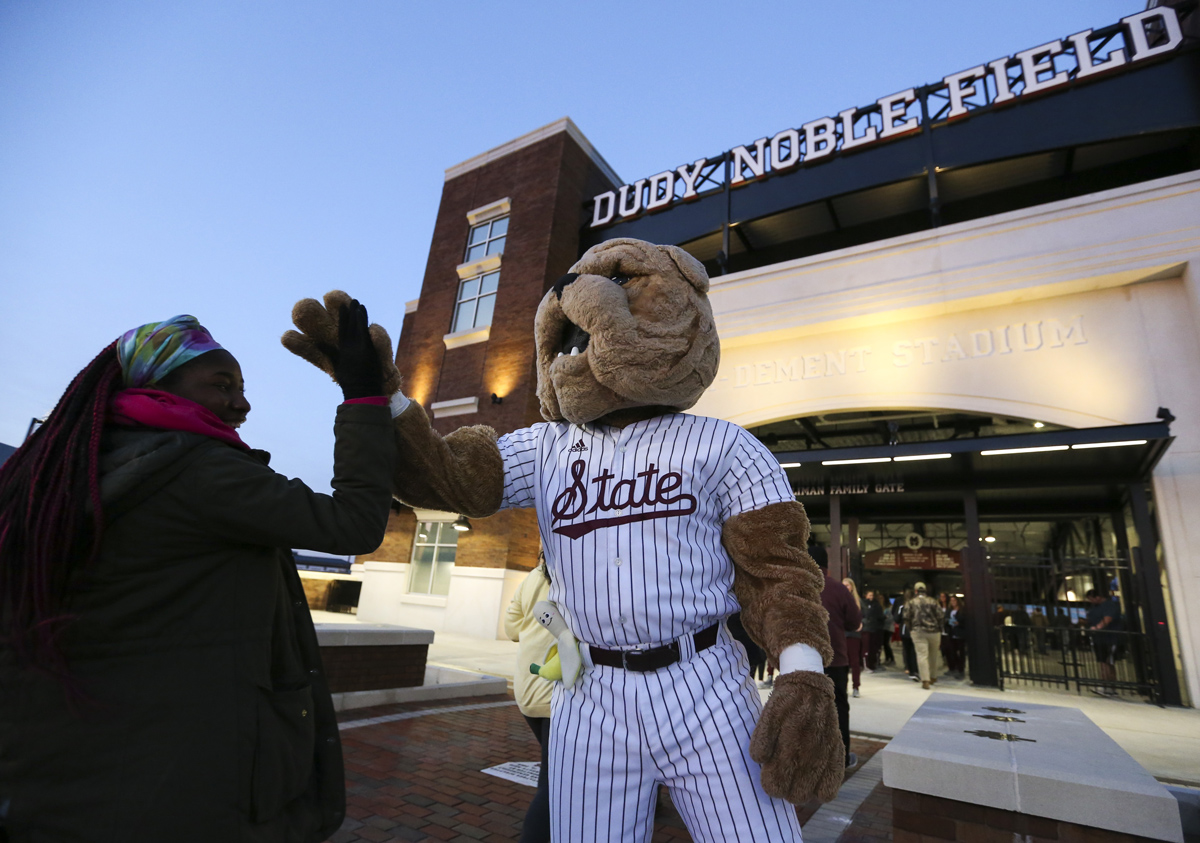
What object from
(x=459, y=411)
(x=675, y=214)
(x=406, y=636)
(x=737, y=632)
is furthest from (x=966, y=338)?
(x=459, y=411)

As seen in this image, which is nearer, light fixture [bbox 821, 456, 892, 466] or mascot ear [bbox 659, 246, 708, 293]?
mascot ear [bbox 659, 246, 708, 293]

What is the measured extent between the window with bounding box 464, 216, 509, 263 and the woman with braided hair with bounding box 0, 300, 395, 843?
16770mm

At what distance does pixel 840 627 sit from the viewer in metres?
5.08

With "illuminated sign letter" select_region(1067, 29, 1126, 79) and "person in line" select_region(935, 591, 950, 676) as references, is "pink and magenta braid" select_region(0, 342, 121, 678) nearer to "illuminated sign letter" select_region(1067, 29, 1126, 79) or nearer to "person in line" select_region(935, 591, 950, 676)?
"person in line" select_region(935, 591, 950, 676)

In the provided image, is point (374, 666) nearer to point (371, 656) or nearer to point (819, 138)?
point (371, 656)

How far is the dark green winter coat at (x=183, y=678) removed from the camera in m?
1.16

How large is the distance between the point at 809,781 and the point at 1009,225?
37.5ft

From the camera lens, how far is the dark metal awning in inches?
323

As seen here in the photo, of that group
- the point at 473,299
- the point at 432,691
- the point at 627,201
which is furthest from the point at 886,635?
the point at 473,299

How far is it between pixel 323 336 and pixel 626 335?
837 millimetres

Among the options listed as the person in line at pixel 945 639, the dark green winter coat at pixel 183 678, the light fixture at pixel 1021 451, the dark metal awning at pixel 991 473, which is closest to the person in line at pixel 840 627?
the dark green winter coat at pixel 183 678

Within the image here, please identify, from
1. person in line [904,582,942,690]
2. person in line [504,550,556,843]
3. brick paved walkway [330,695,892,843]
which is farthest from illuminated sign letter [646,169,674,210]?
person in line [504,550,556,843]

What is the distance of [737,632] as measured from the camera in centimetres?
195

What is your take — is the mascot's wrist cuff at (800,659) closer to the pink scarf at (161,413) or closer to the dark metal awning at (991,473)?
the pink scarf at (161,413)
